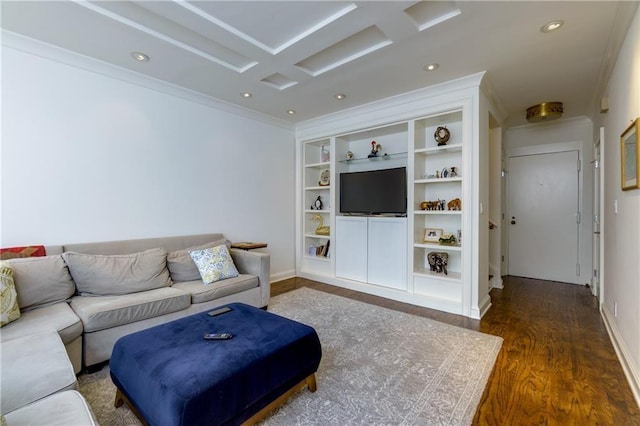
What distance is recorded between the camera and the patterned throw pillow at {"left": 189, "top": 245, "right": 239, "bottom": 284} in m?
2.92

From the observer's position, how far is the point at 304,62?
2.87 m

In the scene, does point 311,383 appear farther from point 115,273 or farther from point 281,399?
point 115,273

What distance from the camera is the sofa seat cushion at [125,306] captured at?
6.71 feet

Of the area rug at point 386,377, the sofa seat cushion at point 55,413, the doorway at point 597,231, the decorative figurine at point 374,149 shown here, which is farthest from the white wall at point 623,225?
the sofa seat cushion at point 55,413

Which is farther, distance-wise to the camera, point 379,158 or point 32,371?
point 379,158

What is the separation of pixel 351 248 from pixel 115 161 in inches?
119

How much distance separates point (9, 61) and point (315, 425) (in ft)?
11.5

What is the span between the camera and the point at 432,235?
379 cm

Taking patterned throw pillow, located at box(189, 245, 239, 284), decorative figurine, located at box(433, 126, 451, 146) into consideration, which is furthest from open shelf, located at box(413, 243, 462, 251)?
patterned throw pillow, located at box(189, 245, 239, 284)

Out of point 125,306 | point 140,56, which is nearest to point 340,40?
point 140,56

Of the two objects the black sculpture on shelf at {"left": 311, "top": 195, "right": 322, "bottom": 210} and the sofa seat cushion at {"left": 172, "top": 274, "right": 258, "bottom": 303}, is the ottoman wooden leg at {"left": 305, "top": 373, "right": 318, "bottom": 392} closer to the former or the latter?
the sofa seat cushion at {"left": 172, "top": 274, "right": 258, "bottom": 303}

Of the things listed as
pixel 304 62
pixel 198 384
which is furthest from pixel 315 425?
pixel 304 62

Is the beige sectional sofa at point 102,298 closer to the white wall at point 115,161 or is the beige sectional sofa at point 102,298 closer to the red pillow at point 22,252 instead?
the red pillow at point 22,252

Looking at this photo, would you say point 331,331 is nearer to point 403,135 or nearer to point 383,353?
point 383,353
